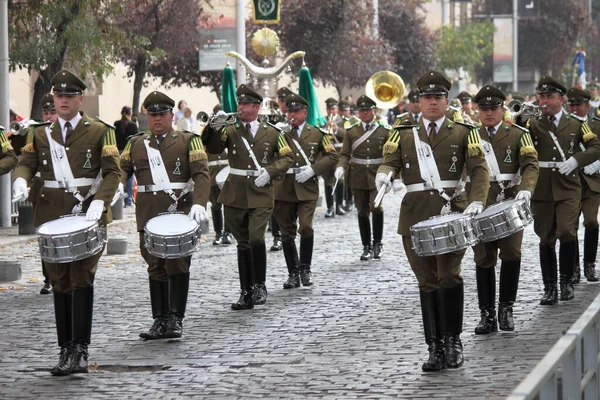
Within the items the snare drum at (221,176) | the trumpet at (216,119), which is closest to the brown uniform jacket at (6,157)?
the trumpet at (216,119)

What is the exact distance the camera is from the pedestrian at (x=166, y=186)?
1189 centimetres

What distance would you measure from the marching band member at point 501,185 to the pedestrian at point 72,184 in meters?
2.98

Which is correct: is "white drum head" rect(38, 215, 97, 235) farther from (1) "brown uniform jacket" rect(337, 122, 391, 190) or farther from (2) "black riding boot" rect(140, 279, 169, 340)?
(1) "brown uniform jacket" rect(337, 122, 391, 190)

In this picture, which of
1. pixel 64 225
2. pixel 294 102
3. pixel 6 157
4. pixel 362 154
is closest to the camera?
pixel 64 225

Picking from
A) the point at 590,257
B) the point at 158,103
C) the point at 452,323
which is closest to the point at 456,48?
the point at 590,257

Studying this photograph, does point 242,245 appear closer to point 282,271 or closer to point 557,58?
point 282,271

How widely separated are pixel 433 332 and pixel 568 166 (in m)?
3.69

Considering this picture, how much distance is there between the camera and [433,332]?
1034 cm

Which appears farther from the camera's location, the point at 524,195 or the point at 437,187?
the point at 524,195

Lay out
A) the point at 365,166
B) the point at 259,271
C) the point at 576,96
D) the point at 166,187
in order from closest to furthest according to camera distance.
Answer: the point at 166,187 < the point at 259,271 < the point at 576,96 < the point at 365,166

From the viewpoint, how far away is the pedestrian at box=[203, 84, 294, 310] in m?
13.7

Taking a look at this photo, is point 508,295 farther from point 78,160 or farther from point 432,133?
point 78,160

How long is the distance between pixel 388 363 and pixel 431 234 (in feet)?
3.91

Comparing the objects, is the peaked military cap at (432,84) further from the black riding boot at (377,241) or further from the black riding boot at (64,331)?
the black riding boot at (377,241)
